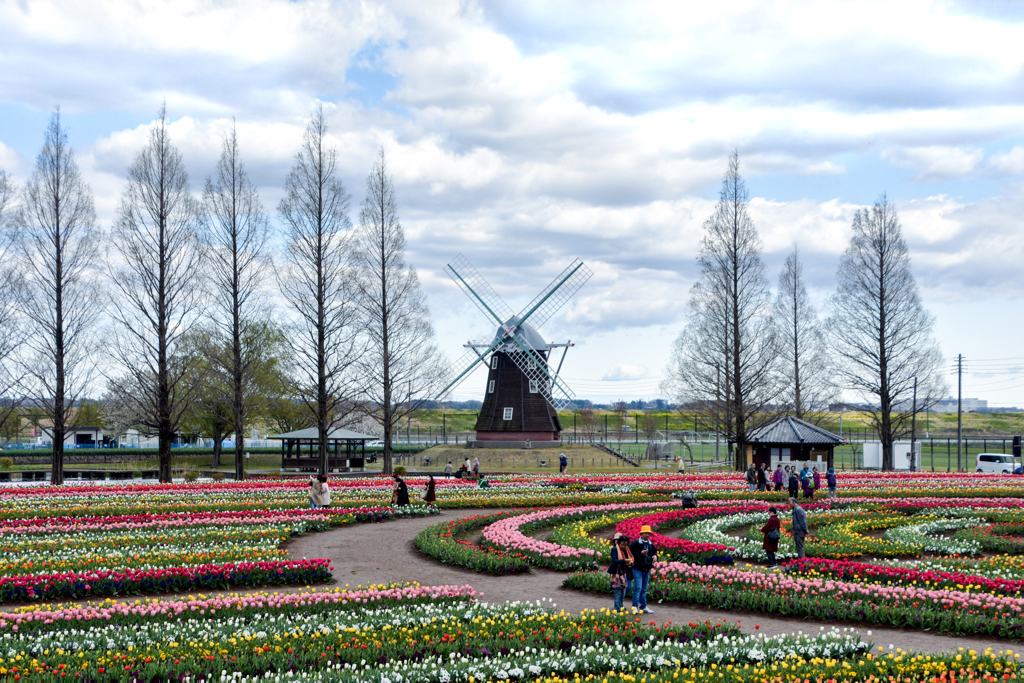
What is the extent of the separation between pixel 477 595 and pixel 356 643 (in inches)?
169

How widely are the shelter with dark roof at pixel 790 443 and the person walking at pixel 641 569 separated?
29360 mm

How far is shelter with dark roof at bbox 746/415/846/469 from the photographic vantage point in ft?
136

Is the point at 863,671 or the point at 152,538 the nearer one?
the point at 863,671

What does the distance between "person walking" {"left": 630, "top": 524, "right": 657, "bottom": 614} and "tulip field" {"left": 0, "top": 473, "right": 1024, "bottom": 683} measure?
0.95 metres

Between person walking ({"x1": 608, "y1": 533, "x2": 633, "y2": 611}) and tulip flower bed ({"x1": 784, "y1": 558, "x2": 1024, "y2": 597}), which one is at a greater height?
person walking ({"x1": 608, "y1": 533, "x2": 633, "y2": 611})

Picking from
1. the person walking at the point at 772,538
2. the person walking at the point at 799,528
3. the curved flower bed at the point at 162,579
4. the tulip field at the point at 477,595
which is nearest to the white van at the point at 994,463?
the tulip field at the point at 477,595

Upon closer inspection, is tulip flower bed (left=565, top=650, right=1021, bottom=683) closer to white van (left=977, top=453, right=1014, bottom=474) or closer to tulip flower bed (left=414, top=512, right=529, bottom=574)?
tulip flower bed (left=414, top=512, right=529, bottom=574)

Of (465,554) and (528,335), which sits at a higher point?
(528,335)

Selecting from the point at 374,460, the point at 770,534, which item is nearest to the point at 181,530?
the point at 770,534

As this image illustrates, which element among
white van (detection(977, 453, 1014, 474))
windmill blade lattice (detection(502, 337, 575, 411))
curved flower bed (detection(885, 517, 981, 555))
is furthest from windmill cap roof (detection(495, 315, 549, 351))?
curved flower bed (detection(885, 517, 981, 555))

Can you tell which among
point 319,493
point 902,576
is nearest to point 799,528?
point 902,576

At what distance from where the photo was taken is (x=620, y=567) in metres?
13.9

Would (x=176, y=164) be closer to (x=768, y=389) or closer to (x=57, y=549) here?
(x=57, y=549)

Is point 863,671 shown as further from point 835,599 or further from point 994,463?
point 994,463
